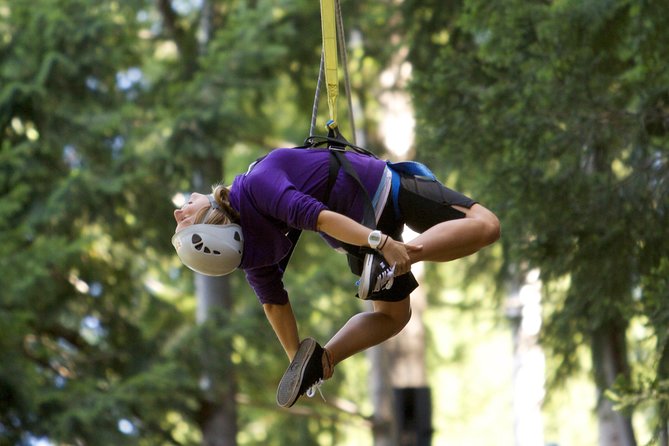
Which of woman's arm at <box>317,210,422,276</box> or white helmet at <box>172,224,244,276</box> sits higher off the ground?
white helmet at <box>172,224,244,276</box>

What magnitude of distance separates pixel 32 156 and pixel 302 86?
3437mm

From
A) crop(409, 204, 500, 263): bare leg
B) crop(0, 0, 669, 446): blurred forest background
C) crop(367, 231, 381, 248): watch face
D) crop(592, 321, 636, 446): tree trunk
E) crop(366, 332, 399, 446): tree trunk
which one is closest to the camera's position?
crop(367, 231, 381, 248): watch face

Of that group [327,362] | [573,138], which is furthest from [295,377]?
[573,138]

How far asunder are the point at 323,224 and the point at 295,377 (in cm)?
72

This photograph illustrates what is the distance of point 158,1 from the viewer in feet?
41.9

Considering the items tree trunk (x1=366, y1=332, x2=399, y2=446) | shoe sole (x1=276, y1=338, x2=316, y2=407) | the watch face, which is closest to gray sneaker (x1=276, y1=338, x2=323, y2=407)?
shoe sole (x1=276, y1=338, x2=316, y2=407)

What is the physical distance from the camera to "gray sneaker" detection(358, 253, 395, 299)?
157 inches

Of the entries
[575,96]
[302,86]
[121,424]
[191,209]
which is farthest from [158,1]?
[191,209]

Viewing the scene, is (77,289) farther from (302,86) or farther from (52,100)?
(302,86)

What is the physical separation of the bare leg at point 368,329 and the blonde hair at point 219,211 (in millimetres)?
664

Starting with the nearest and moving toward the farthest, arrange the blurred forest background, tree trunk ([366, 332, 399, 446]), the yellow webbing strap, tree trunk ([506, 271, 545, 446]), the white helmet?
the white helmet, the yellow webbing strap, the blurred forest background, tree trunk ([366, 332, 399, 446]), tree trunk ([506, 271, 545, 446])

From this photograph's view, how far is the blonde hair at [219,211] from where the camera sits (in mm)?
4328

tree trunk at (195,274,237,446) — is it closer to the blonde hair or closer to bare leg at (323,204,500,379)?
bare leg at (323,204,500,379)

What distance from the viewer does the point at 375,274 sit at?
3990 mm
